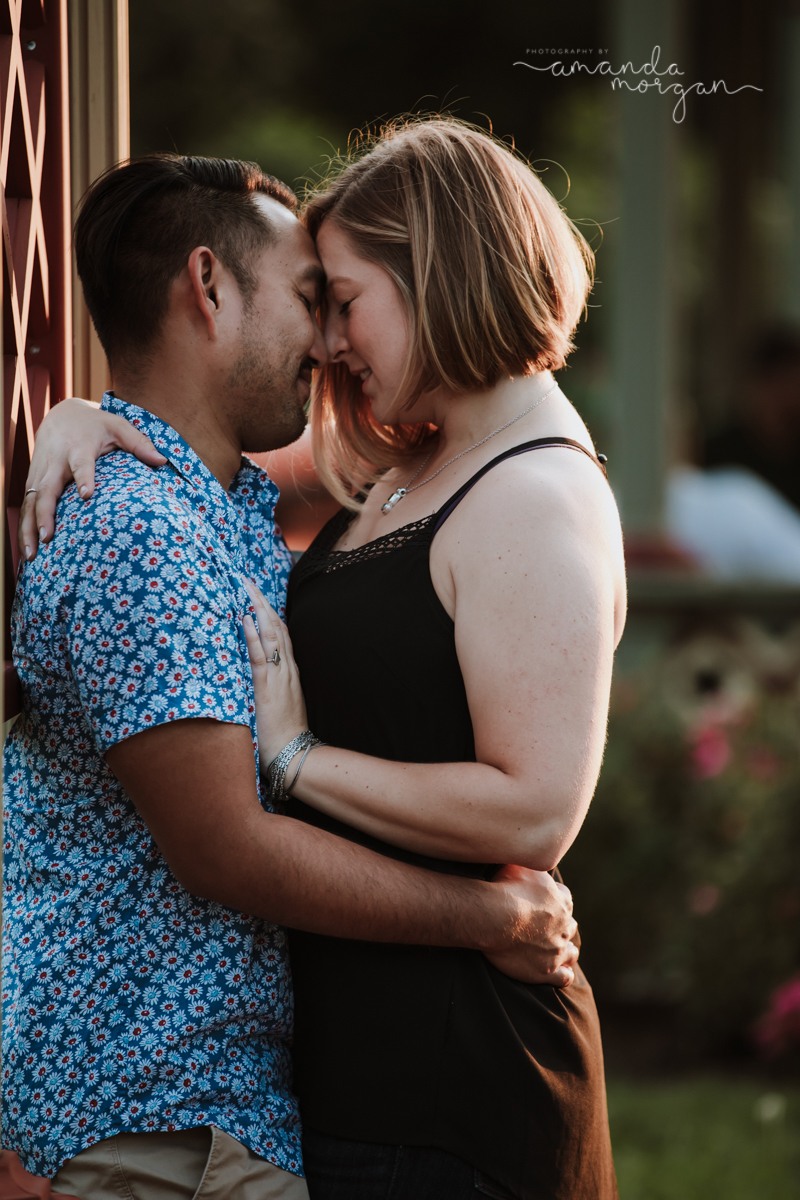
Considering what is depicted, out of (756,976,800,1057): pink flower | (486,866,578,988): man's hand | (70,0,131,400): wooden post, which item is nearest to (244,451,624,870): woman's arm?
(486,866,578,988): man's hand

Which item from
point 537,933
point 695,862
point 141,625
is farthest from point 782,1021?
point 141,625

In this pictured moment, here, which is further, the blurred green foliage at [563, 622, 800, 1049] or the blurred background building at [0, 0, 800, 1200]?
the blurred green foliage at [563, 622, 800, 1049]

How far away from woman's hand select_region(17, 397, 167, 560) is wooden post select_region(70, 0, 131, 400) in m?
0.45

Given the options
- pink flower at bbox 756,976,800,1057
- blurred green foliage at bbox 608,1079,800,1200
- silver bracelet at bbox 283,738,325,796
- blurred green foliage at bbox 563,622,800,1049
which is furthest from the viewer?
blurred green foliage at bbox 563,622,800,1049

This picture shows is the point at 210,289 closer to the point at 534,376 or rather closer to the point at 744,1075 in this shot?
the point at 534,376

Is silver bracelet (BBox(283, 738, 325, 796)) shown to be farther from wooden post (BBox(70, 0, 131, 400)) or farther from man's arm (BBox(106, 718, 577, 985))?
wooden post (BBox(70, 0, 131, 400))

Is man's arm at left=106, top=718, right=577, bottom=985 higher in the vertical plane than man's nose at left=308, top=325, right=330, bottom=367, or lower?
lower

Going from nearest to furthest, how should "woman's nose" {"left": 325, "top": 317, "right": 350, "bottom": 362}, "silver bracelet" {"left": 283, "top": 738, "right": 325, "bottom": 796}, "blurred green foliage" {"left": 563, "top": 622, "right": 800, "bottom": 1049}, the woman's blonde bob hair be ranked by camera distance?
"silver bracelet" {"left": 283, "top": 738, "right": 325, "bottom": 796} → the woman's blonde bob hair → "woman's nose" {"left": 325, "top": 317, "right": 350, "bottom": 362} → "blurred green foliage" {"left": 563, "top": 622, "right": 800, "bottom": 1049}

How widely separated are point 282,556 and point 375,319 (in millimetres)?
446

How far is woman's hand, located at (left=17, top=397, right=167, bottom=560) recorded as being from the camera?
1.66 meters

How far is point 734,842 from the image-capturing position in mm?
4586

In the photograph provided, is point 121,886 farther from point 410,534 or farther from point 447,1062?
point 410,534

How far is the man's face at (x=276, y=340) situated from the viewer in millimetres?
1901

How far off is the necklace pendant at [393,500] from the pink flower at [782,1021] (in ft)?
9.07
